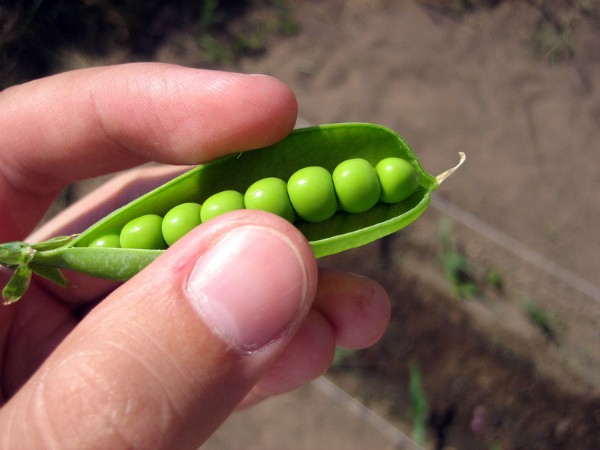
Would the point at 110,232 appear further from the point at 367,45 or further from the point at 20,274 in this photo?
the point at 367,45

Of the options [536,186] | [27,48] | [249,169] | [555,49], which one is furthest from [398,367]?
[27,48]

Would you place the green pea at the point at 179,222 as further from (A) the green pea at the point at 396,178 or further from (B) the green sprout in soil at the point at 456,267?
(B) the green sprout in soil at the point at 456,267

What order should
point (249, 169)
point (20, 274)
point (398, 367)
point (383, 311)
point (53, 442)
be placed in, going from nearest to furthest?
point (53, 442)
point (20, 274)
point (249, 169)
point (383, 311)
point (398, 367)

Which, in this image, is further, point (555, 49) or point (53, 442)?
point (555, 49)

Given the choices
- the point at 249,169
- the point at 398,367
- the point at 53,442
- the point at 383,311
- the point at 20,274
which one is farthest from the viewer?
the point at 398,367

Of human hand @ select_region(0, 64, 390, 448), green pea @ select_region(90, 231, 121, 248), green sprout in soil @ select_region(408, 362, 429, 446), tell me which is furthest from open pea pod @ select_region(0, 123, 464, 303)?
green sprout in soil @ select_region(408, 362, 429, 446)

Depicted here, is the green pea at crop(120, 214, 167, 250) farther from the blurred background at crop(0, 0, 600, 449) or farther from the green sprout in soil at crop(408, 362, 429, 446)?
→ the green sprout in soil at crop(408, 362, 429, 446)

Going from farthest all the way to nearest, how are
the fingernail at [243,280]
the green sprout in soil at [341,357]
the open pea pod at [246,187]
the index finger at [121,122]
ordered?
the green sprout in soil at [341,357]
the index finger at [121,122]
the open pea pod at [246,187]
the fingernail at [243,280]

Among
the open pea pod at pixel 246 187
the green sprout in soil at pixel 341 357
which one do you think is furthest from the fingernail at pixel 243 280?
the green sprout in soil at pixel 341 357
